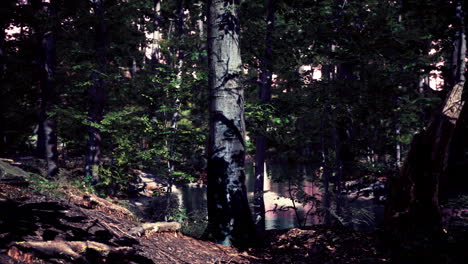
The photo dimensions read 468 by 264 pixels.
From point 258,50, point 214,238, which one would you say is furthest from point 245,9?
point 214,238

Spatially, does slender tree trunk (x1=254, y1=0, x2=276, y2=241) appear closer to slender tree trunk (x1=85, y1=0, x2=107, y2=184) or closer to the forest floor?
the forest floor

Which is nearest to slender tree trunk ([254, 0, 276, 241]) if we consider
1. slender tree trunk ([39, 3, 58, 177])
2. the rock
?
the rock

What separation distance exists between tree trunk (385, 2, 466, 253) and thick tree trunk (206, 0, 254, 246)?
8.35 ft

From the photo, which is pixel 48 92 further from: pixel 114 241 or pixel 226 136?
pixel 114 241

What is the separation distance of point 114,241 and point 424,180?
16.4ft

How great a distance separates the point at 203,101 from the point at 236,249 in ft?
17.9

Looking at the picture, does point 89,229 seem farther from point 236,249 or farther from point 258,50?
point 258,50

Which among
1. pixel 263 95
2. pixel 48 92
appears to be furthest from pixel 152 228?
pixel 48 92

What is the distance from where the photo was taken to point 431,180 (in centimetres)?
580

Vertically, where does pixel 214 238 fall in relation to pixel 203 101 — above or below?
below

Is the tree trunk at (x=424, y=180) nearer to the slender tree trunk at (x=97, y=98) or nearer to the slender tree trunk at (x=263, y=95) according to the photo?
the slender tree trunk at (x=263, y=95)

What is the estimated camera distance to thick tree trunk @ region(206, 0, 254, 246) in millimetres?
6125

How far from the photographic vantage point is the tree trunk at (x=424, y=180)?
5.72 meters

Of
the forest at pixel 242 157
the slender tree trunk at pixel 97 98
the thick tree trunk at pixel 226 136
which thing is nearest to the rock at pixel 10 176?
the forest at pixel 242 157
